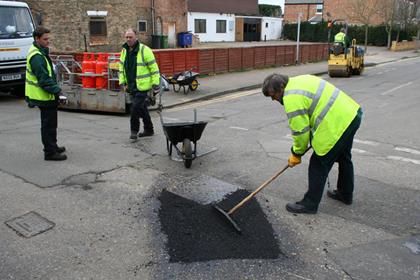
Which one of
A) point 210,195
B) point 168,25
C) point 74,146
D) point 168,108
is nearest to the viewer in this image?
point 210,195

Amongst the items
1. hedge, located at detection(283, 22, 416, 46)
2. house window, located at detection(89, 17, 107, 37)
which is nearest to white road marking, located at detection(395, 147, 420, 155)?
house window, located at detection(89, 17, 107, 37)

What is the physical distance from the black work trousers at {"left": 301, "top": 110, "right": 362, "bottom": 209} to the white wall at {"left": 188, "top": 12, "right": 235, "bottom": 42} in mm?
40101

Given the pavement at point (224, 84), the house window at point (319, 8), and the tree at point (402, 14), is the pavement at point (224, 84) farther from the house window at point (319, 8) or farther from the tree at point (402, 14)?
the house window at point (319, 8)

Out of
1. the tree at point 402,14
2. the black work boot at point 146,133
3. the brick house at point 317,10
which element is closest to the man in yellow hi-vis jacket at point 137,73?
the black work boot at point 146,133

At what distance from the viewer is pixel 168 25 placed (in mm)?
30766

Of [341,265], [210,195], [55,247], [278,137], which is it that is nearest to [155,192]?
[210,195]

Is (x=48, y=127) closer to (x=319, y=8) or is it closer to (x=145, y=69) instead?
(x=145, y=69)

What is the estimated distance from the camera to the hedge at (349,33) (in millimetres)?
45656

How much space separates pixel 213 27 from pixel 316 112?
43182 millimetres

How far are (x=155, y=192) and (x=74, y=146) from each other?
2.69 metres

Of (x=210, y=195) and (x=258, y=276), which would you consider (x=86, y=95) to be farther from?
(x=258, y=276)

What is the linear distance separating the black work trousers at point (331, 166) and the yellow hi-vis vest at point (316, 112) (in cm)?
9

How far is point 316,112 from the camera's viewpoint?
4262 mm

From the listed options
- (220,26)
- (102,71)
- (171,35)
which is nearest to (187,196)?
(102,71)
